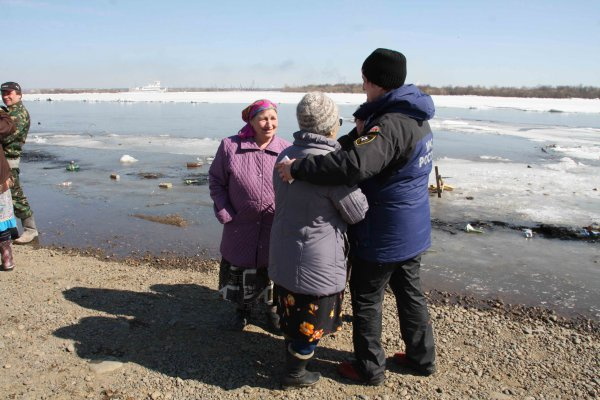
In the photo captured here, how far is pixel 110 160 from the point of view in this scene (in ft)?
46.5

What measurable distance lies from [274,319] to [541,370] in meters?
2.02

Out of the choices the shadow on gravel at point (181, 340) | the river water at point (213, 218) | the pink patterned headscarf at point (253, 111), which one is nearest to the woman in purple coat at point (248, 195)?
the pink patterned headscarf at point (253, 111)

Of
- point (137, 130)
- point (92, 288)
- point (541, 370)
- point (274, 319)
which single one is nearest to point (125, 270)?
point (92, 288)

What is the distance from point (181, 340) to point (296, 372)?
3.69ft

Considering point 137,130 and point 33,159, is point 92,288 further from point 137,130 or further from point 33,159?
point 137,130

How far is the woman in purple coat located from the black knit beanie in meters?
1.03

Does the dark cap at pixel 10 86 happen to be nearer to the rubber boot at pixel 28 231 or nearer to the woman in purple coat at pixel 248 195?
the rubber boot at pixel 28 231

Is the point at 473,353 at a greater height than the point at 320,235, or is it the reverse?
the point at 320,235

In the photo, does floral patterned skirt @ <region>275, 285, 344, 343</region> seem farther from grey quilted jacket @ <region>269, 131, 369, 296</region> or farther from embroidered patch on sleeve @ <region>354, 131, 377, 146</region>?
embroidered patch on sleeve @ <region>354, 131, 377, 146</region>

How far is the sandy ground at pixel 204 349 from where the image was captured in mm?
3268

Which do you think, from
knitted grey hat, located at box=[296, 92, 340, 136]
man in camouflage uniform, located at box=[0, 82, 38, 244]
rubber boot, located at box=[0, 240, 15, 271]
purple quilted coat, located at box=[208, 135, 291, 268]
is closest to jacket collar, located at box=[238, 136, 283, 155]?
purple quilted coat, located at box=[208, 135, 291, 268]

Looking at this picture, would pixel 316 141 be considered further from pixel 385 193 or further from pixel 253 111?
pixel 253 111

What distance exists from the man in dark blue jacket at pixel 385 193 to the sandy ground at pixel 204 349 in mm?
327

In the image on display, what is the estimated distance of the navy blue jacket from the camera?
9.19 ft
